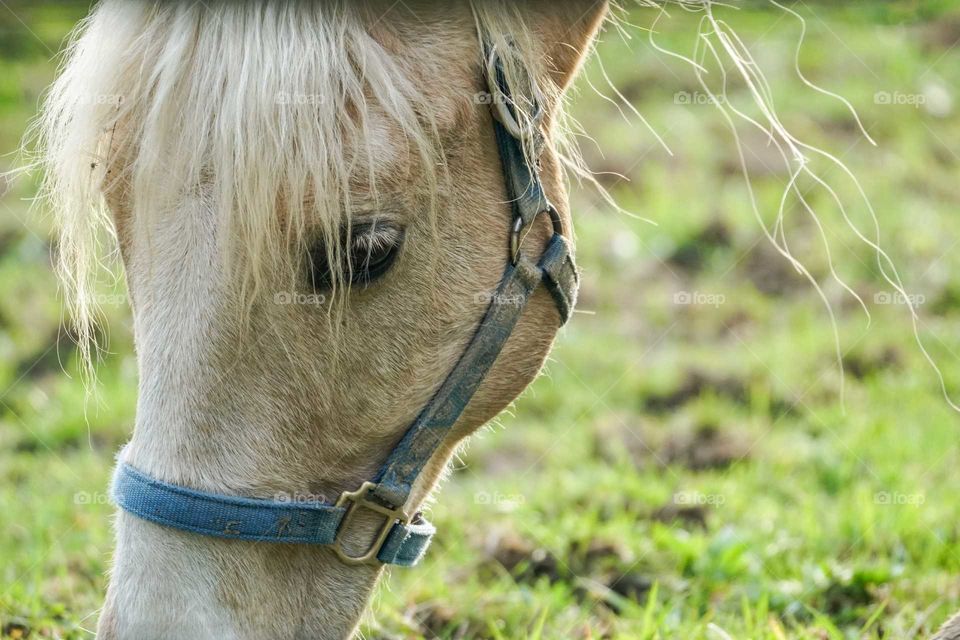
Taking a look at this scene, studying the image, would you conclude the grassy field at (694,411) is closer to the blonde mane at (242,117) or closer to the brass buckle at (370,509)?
the brass buckle at (370,509)

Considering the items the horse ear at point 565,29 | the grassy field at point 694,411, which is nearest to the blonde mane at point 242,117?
the horse ear at point 565,29

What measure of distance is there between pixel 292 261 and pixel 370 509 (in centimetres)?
57

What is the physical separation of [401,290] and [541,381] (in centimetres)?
354

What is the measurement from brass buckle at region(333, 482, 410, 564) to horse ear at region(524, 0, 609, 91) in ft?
3.60

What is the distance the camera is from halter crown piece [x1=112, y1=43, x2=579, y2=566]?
1876 mm

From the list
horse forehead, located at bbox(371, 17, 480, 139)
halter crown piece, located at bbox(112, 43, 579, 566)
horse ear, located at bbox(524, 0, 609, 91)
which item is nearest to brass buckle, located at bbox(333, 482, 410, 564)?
halter crown piece, located at bbox(112, 43, 579, 566)

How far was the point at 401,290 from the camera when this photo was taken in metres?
2.04

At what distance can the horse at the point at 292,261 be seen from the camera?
1.87 metres

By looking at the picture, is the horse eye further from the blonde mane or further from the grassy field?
the grassy field

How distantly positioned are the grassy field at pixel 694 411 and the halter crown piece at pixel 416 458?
78 centimetres

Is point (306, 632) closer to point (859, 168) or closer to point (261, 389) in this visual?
point (261, 389)

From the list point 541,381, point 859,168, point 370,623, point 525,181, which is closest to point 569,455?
point 541,381

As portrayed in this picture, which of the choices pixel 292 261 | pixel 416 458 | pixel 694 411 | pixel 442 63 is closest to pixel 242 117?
pixel 292 261

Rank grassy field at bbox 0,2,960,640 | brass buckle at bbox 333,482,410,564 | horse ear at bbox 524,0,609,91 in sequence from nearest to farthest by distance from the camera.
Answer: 1. brass buckle at bbox 333,482,410,564
2. horse ear at bbox 524,0,609,91
3. grassy field at bbox 0,2,960,640
